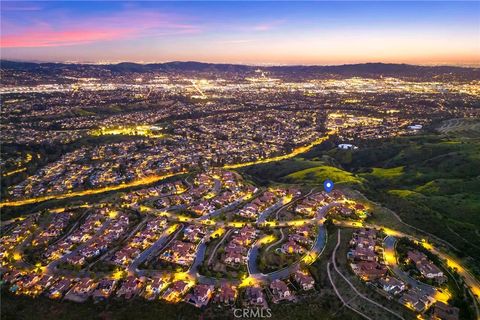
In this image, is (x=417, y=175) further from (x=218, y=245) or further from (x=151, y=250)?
(x=151, y=250)

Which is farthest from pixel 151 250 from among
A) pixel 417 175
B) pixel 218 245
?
pixel 417 175

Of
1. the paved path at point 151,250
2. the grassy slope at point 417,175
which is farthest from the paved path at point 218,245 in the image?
the grassy slope at point 417,175

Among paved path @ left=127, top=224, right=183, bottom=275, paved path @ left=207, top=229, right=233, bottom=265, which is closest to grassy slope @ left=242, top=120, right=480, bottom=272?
paved path @ left=207, top=229, right=233, bottom=265

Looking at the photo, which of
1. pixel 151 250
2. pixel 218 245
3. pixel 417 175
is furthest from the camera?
pixel 417 175

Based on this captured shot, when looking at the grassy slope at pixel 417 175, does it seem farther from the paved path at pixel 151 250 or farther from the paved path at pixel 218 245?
the paved path at pixel 151 250

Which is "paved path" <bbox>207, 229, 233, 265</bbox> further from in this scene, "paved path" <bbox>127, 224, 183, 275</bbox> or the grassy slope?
the grassy slope

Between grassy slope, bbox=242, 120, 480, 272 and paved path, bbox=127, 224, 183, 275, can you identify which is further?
grassy slope, bbox=242, 120, 480, 272

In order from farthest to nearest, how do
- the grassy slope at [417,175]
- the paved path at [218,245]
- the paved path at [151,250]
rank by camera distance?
the grassy slope at [417,175] → the paved path at [218,245] → the paved path at [151,250]

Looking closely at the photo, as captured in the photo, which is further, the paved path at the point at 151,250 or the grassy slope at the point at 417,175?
the grassy slope at the point at 417,175

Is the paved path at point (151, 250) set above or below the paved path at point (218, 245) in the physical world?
Answer: below

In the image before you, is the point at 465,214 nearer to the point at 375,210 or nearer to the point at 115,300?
the point at 375,210

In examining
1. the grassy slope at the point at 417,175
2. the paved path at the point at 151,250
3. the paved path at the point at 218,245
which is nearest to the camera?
the paved path at the point at 151,250

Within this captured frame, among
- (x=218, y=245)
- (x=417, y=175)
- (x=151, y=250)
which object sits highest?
(x=218, y=245)
